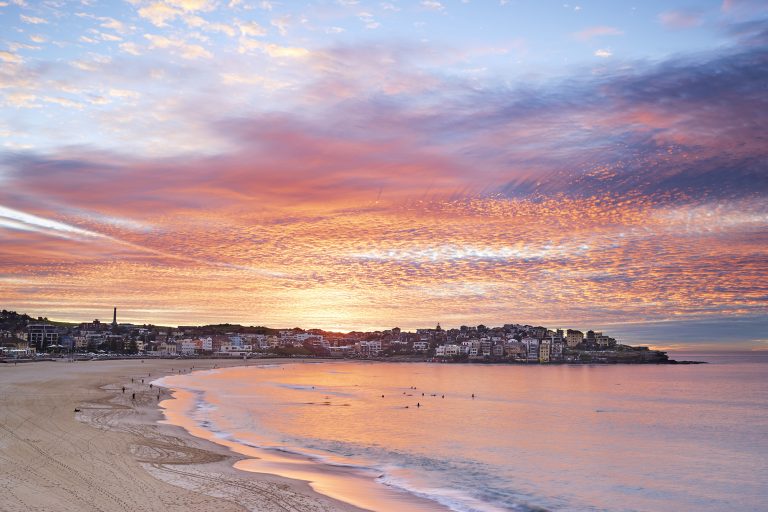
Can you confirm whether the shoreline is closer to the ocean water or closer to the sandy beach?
the ocean water

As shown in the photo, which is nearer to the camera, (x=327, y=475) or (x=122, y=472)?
(x=122, y=472)

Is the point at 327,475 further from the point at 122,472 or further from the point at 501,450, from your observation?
the point at 501,450

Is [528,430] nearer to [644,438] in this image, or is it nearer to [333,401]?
[644,438]

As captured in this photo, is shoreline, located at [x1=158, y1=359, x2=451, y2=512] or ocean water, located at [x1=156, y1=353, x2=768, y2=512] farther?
ocean water, located at [x1=156, y1=353, x2=768, y2=512]

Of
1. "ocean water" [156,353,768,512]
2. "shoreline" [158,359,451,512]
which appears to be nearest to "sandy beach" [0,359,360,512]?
"shoreline" [158,359,451,512]

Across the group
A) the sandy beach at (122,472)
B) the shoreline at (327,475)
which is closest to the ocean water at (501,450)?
the shoreline at (327,475)

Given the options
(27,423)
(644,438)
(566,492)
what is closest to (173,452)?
(27,423)

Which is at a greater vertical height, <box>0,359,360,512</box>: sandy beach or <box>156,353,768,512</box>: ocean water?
<box>0,359,360,512</box>: sandy beach

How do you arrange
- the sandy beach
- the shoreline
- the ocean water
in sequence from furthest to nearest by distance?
1. the ocean water
2. the shoreline
3. the sandy beach

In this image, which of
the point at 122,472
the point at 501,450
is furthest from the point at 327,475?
the point at 501,450

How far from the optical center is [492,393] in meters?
85.1

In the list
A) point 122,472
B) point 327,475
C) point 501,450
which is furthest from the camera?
point 501,450

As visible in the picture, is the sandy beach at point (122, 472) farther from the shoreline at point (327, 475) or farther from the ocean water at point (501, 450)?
the ocean water at point (501, 450)

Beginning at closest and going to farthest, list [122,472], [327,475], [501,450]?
[122,472]
[327,475]
[501,450]
